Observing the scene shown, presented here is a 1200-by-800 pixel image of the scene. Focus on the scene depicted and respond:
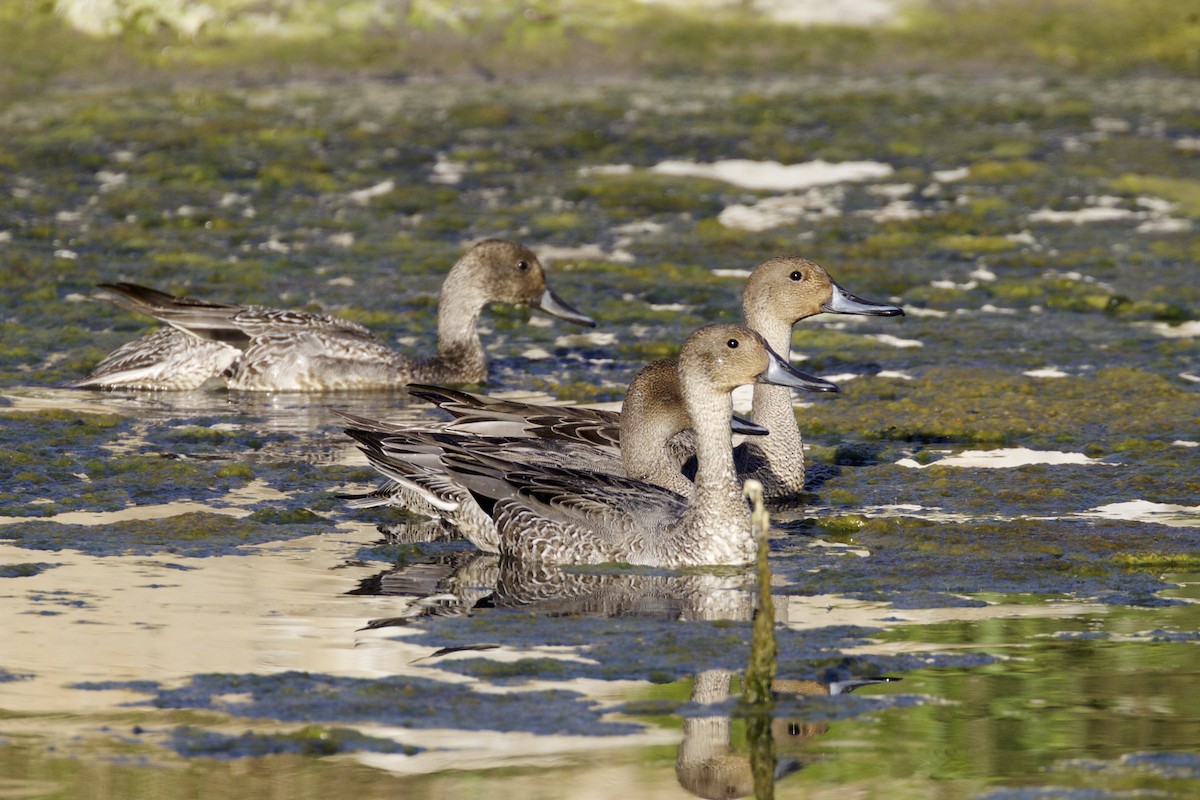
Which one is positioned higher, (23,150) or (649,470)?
(23,150)

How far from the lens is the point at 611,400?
1057cm

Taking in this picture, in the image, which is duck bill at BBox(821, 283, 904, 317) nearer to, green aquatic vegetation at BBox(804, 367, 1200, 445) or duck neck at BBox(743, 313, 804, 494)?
duck neck at BBox(743, 313, 804, 494)

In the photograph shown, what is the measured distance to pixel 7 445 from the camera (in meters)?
9.22

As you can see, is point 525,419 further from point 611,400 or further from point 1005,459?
point 1005,459

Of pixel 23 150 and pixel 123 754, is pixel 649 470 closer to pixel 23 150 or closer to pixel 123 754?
pixel 123 754

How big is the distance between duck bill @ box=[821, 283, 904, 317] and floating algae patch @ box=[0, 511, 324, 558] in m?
2.75

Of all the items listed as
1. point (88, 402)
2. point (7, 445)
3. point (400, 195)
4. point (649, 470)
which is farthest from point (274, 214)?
point (649, 470)

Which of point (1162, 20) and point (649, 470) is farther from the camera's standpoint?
point (1162, 20)

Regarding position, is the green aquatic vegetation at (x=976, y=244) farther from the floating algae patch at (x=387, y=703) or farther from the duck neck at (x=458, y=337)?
the floating algae patch at (x=387, y=703)

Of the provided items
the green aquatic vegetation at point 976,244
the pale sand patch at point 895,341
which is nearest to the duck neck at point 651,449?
the pale sand patch at point 895,341

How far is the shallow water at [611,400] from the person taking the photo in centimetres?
543

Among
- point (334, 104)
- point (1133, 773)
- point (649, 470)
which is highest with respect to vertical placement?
point (334, 104)

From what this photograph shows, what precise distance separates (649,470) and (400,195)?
25.3ft

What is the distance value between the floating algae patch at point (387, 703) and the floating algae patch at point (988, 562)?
166 cm
